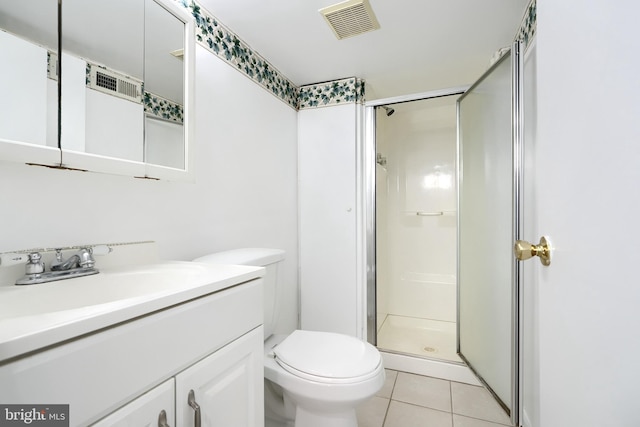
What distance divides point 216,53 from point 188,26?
0.30m

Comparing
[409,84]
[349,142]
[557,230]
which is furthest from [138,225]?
[409,84]

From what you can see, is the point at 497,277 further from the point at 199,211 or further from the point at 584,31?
the point at 199,211

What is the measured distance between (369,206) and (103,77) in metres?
1.71

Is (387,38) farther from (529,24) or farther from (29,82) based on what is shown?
(29,82)

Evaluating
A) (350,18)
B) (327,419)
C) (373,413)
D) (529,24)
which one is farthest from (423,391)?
(350,18)

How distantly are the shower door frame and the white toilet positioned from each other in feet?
2.66

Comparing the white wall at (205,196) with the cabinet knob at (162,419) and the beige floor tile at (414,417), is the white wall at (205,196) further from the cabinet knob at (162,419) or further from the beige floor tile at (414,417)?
the beige floor tile at (414,417)

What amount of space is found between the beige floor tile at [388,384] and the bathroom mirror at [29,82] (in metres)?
1.88

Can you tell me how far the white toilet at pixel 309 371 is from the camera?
110cm

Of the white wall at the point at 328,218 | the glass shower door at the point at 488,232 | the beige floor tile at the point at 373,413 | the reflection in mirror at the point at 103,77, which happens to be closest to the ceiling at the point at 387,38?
the glass shower door at the point at 488,232

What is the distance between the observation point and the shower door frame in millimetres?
2181

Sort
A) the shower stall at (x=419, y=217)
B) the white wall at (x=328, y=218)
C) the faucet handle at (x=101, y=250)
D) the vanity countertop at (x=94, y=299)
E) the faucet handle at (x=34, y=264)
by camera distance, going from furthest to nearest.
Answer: the shower stall at (x=419, y=217)
the white wall at (x=328, y=218)
the faucet handle at (x=101, y=250)
the faucet handle at (x=34, y=264)
the vanity countertop at (x=94, y=299)

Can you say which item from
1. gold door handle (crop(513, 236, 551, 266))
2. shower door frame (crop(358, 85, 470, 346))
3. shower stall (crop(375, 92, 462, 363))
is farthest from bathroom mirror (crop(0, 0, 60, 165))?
shower stall (crop(375, 92, 462, 363))

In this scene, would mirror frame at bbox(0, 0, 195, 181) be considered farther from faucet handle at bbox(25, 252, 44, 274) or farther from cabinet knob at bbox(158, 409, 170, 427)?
cabinet knob at bbox(158, 409, 170, 427)
